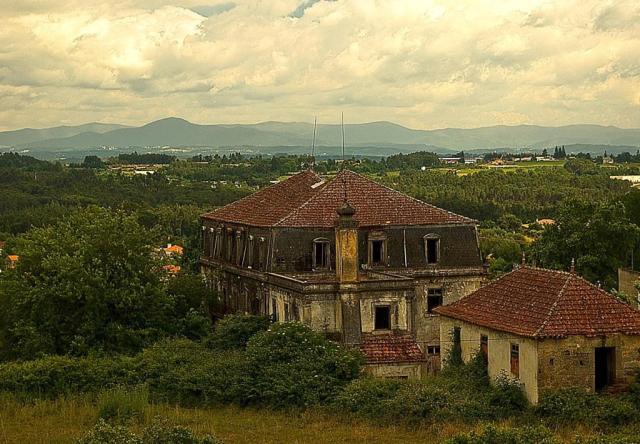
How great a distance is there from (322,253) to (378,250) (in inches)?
99.0

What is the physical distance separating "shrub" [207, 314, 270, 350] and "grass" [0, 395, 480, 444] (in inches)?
209

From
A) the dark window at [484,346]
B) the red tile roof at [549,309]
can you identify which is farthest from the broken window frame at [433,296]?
the dark window at [484,346]

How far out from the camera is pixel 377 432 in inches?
1262

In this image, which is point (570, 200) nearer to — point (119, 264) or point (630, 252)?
point (630, 252)

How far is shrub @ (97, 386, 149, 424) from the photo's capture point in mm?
33562

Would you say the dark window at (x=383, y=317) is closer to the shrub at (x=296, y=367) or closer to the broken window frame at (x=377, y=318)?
the broken window frame at (x=377, y=318)

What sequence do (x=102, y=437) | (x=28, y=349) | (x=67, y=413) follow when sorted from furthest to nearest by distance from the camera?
(x=28, y=349) → (x=67, y=413) → (x=102, y=437)

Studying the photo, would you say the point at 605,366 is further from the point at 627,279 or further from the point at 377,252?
the point at 627,279

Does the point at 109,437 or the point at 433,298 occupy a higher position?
the point at 109,437

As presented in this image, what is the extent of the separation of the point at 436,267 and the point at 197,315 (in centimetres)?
1059

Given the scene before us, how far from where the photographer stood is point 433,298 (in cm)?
4394

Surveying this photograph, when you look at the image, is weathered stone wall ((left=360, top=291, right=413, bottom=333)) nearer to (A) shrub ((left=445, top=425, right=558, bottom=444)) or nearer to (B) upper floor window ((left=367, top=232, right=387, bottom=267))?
(B) upper floor window ((left=367, top=232, right=387, bottom=267))

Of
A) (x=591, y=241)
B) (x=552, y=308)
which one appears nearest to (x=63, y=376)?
(x=552, y=308)

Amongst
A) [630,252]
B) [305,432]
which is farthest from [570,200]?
[305,432]
